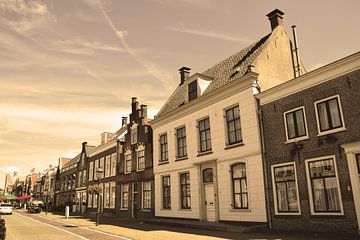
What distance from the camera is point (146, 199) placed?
1061 inches

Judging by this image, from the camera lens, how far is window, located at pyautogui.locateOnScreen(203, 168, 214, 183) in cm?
1985

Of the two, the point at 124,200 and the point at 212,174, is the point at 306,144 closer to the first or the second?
the point at 212,174

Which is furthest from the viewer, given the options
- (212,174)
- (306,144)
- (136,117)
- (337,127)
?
(136,117)

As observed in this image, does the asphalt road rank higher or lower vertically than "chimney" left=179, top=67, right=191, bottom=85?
lower

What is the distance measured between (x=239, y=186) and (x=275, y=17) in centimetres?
1189

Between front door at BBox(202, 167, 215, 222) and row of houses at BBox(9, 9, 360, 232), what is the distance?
64 mm

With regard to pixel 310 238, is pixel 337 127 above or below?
above

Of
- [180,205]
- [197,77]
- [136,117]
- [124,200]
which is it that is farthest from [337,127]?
[124,200]

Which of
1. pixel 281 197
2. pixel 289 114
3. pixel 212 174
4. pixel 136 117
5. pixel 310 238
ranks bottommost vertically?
pixel 310 238

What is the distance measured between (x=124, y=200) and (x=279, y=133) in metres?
19.8

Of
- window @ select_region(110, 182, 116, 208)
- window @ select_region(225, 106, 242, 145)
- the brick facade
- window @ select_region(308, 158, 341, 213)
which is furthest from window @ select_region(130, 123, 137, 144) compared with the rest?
window @ select_region(308, 158, 341, 213)

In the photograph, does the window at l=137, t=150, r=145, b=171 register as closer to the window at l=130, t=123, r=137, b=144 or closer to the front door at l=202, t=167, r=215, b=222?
the window at l=130, t=123, r=137, b=144

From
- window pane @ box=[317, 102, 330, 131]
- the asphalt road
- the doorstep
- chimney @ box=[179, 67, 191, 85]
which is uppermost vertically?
chimney @ box=[179, 67, 191, 85]

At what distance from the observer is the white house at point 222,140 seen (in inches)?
674
